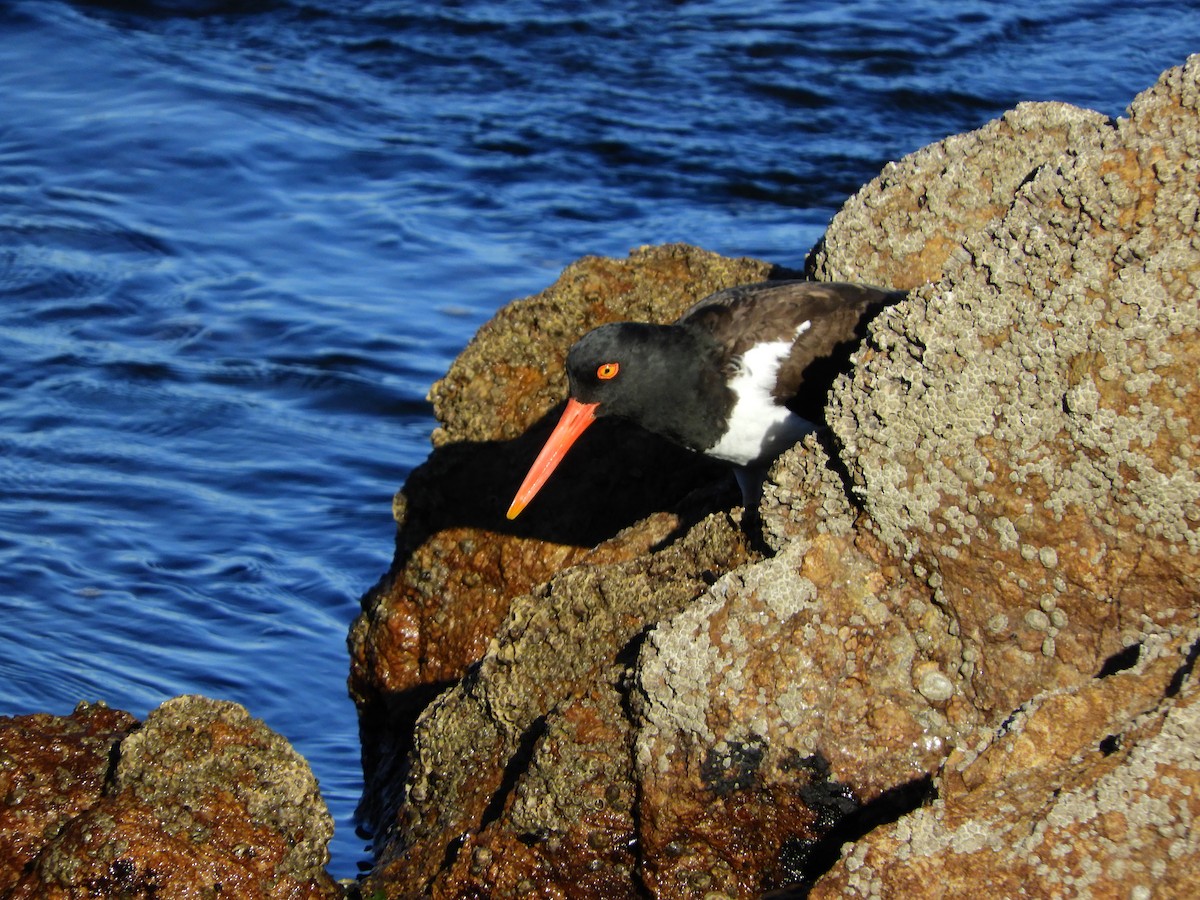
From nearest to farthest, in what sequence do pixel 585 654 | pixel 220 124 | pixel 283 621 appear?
pixel 585 654 < pixel 283 621 < pixel 220 124

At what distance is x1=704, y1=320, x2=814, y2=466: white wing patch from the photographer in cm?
466

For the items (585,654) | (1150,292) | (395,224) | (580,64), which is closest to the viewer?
(1150,292)

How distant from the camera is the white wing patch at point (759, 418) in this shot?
15.3ft

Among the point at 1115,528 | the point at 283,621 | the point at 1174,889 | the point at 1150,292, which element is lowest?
→ the point at 283,621

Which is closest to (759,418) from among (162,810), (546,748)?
(546,748)

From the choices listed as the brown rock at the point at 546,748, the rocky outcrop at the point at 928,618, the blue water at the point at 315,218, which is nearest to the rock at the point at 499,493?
the blue water at the point at 315,218

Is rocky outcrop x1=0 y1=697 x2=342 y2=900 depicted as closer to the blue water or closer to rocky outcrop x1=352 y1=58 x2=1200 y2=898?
rocky outcrop x1=352 y1=58 x2=1200 y2=898

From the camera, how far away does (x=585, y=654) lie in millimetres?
3844

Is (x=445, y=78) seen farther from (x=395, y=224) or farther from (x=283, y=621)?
(x=283, y=621)

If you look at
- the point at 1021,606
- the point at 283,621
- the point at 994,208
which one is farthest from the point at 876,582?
the point at 283,621

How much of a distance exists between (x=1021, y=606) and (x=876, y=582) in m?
0.34

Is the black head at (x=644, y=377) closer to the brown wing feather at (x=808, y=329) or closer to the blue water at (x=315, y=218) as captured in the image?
the brown wing feather at (x=808, y=329)

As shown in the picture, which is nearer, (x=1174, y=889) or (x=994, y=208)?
(x=1174, y=889)

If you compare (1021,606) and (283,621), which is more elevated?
(1021,606)
